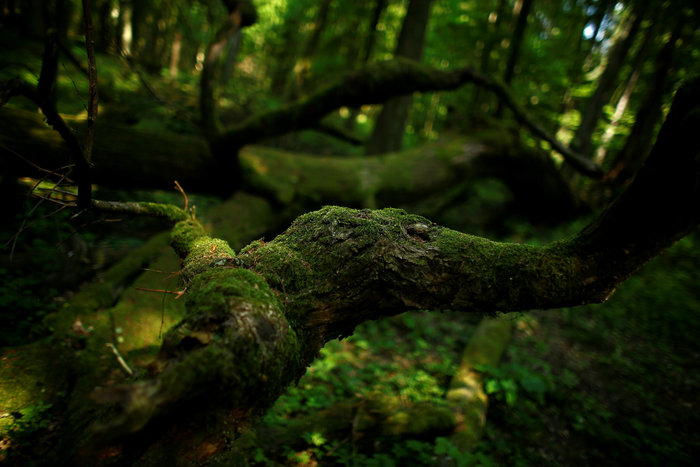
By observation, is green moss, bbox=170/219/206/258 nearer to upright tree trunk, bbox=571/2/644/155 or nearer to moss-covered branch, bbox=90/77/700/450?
moss-covered branch, bbox=90/77/700/450

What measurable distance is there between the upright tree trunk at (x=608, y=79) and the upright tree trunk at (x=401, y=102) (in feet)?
15.9

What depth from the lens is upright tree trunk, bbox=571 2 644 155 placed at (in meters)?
7.91

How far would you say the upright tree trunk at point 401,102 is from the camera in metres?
7.33

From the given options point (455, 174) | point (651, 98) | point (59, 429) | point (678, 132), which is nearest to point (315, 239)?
point (678, 132)

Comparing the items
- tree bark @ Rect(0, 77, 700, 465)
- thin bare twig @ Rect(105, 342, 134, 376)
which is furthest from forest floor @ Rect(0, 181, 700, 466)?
tree bark @ Rect(0, 77, 700, 465)

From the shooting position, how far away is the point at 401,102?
25.9ft

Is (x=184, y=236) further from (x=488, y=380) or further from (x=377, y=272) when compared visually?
(x=488, y=380)

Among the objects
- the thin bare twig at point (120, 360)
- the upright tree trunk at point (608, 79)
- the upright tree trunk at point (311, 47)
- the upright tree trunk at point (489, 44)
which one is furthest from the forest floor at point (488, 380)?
the upright tree trunk at point (311, 47)

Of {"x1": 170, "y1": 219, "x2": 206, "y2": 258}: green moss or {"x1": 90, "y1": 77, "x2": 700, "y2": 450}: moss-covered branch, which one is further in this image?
{"x1": 170, "y1": 219, "x2": 206, "y2": 258}: green moss

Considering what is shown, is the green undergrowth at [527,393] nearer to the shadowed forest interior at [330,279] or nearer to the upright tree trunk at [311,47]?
the shadowed forest interior at [330,279]

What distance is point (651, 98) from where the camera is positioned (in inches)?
378

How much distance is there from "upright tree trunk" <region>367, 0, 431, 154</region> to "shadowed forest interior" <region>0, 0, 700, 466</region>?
0.06m

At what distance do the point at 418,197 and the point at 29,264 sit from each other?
5747 mm

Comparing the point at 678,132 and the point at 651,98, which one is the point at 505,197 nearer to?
the point at 651,98
